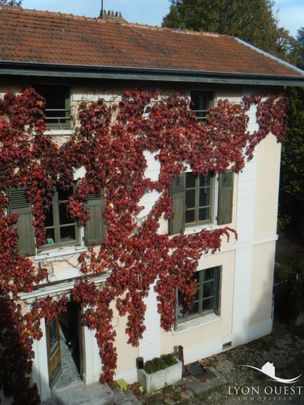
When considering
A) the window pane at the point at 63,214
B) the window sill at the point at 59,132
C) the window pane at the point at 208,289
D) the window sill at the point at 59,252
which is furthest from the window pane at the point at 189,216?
the window sill at the point at 59,132

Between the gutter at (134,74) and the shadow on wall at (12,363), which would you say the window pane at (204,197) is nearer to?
the gutter at (134,74)

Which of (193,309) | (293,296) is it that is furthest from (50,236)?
(293,296)

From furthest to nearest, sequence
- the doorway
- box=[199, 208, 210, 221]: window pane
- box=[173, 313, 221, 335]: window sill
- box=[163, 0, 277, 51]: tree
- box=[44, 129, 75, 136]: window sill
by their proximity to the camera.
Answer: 1. box=[163, 0, 277, 51]: tree
2. box=[173, 313, 221, 335]: window sill
3. box=[199, 208, 210, 221]: window pane
4. the doorway
5. box=[44, 129, 75, 136]: window sill

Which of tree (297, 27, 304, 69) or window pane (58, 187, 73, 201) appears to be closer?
window pane (58, 187, 73, 201)

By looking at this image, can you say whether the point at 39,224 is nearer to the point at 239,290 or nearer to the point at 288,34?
the point at 239,290

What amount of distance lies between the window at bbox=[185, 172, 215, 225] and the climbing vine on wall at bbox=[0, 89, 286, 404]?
0.37 m

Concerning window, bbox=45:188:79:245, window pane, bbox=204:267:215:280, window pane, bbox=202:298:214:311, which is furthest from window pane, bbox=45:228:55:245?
window pane, bbox=202:298:214:311

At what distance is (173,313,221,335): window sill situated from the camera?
10.9 metres

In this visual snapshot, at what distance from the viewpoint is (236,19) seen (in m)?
28.7

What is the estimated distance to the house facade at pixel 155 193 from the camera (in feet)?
26.8

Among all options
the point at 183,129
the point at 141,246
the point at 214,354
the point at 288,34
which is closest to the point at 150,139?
the point at 183,129

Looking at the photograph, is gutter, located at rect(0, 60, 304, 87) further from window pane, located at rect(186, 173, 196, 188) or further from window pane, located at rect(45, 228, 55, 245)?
window pane, located at rect(45, 228, 55, 245)

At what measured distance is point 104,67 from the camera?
7.86 meters

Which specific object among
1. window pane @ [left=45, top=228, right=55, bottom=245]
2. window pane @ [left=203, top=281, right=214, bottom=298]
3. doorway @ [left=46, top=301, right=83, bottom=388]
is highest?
window pane @ [left=45, top=228, right=55, bottom=245]
